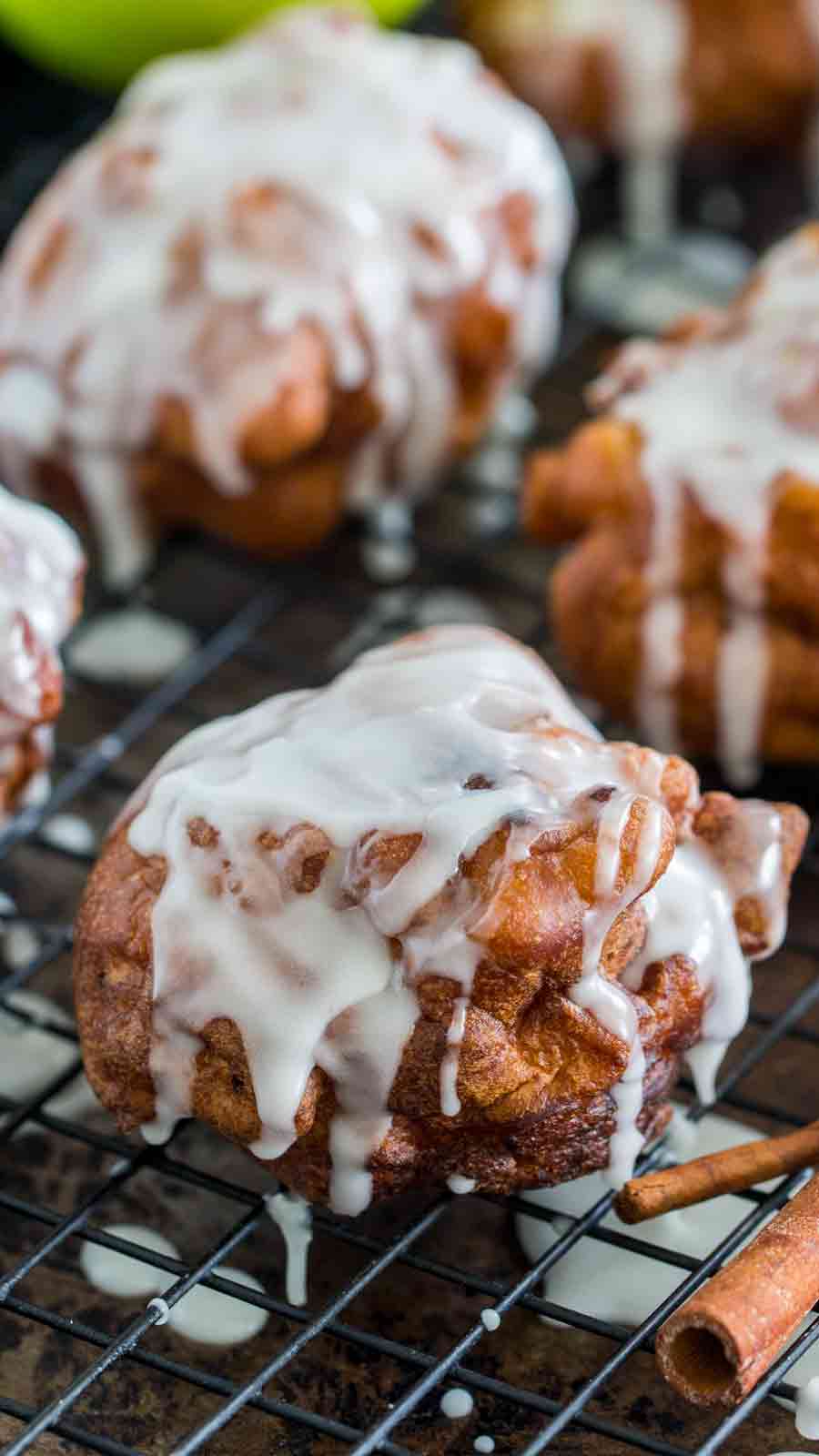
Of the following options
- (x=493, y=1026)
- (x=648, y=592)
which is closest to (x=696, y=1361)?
(x=493, y=1026)

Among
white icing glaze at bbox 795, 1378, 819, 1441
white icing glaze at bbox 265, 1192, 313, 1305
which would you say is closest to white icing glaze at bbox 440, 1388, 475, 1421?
white icing glaze at bbox 265, 1192, 313, 1305

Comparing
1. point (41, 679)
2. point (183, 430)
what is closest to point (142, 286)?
point (183, 430)

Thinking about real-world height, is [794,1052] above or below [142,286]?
below

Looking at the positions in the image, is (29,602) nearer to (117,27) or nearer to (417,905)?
(417,905)

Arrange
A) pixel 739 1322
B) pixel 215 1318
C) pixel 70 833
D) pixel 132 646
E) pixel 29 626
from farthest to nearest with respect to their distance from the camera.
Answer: pixel 132 646 < pixel 70 833 < pixel 29 626 < pixel 215 1318 < pixel 739 1322

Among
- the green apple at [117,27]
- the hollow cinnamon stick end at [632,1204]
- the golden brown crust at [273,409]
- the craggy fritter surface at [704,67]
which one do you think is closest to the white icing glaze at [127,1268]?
the hollow cinnamon stick end at [632,1204]

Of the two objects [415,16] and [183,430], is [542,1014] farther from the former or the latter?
[415,16]

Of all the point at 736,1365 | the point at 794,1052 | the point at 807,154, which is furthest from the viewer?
the point at 807,154

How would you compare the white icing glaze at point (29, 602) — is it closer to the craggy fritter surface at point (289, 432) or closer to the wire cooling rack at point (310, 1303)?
the wire cooling rack at point (310, 1303)
